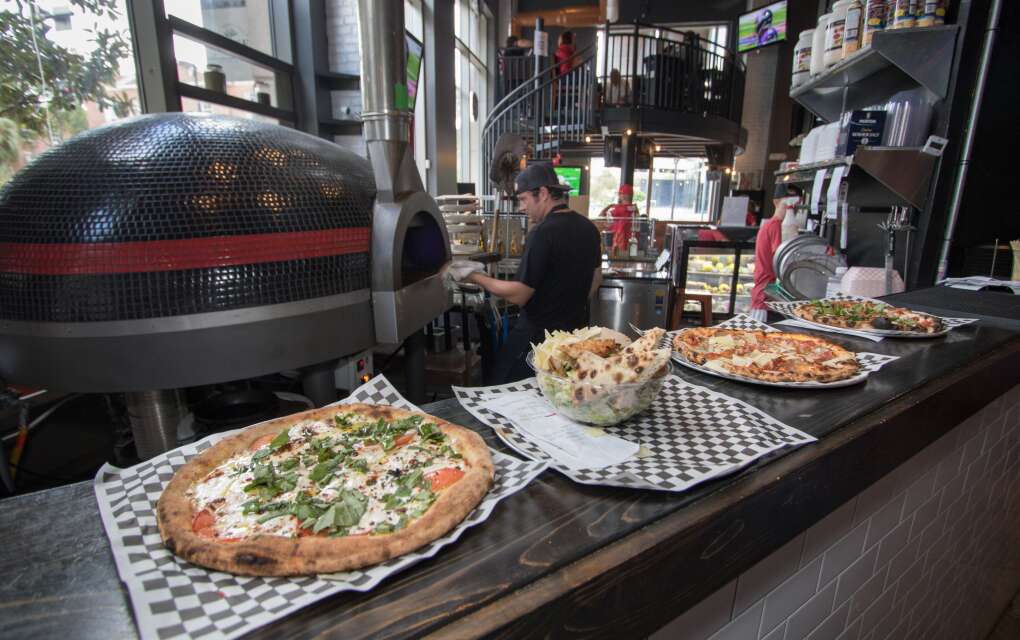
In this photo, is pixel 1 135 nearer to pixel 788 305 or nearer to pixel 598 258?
pixel 598 258

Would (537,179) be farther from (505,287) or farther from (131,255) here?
(131,255)

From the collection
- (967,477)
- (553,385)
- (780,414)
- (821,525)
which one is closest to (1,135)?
(553,385)

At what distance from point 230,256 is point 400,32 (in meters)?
0.99

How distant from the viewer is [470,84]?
1127cm

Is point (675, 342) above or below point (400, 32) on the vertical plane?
below

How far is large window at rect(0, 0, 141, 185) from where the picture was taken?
248 cm

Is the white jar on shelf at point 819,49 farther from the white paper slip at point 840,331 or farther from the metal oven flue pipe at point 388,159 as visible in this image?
the metal oven flue pipe at point 388,159

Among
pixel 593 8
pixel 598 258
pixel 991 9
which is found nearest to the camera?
pixel 991 9

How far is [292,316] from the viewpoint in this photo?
5.14ft

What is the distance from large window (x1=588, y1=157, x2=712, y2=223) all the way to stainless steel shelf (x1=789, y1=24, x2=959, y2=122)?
948 centimetres

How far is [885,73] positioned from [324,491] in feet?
13.4

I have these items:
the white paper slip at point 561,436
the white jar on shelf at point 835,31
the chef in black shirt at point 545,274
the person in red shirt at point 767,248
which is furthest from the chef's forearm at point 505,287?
the person in red shirt at point 767,248

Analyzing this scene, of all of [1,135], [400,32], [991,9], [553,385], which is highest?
[991,9]

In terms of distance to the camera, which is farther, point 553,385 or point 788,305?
point 788,305
